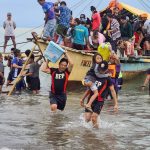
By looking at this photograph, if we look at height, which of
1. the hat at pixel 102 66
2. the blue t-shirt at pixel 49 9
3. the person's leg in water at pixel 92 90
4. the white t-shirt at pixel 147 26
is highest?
the blue t-shirt at pixel 49 9

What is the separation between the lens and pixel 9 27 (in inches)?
850

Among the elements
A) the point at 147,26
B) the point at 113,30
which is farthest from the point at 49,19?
the point at 147,26

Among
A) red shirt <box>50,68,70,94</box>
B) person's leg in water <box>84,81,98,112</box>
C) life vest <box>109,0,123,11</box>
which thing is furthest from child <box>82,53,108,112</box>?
life vest <box>109,0,123,11</box>

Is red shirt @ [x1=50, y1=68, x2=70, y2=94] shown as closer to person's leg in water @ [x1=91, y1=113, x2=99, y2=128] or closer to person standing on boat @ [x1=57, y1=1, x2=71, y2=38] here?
person's leg in water @ [x1=91, y1=113, x2=99, y2=128]

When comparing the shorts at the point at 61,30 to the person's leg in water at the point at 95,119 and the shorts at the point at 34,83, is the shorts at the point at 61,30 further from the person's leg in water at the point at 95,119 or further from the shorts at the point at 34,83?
the person's leg in water at the point at 95,119

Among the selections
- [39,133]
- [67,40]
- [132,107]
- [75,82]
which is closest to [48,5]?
[67,40]

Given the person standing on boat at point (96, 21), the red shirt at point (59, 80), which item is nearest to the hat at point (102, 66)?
the red shirt at point (59, 80)

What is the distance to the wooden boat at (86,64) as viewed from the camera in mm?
17656

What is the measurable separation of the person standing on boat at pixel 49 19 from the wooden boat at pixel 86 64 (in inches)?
14.0

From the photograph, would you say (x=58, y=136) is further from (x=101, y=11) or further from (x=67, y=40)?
(x=101, y=11)

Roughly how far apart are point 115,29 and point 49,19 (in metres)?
2.92

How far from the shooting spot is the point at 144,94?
17469 millimetres

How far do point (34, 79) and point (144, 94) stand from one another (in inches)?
146

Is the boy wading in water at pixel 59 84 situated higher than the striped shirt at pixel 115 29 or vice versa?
the striped shirt at pixel 115 29
